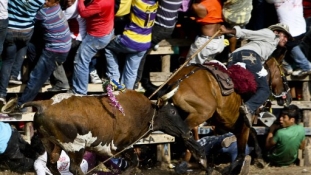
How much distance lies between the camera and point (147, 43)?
13.6 meters

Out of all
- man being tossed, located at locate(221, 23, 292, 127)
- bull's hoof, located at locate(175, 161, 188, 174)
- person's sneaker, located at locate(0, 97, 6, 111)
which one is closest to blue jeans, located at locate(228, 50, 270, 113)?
man being tossed, located at locate(221, 23, 292, 127)

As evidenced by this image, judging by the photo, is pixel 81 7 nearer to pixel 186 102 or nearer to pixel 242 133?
pixel 186 102

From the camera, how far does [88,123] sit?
1157 cm

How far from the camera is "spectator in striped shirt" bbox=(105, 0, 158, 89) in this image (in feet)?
43.9

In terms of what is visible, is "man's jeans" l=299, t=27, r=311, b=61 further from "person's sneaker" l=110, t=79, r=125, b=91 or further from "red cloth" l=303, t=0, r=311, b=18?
"person's sneaker" l=110, t=79, r=125, b=91

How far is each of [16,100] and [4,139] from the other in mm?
570

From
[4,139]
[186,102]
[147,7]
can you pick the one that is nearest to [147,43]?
[147,7]

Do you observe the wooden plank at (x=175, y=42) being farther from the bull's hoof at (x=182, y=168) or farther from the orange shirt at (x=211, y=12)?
the bull's hoof at (x=182, y=168)

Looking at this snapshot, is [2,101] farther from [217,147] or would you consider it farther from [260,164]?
[260,164]

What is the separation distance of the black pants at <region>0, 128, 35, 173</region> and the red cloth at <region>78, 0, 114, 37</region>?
72.9 inches

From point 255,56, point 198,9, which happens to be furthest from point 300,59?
point 198,9

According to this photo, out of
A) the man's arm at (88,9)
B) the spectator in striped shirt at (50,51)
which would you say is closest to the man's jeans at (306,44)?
the man's arm at (88,9)

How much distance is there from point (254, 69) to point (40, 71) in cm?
315

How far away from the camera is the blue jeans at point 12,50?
1268cm
